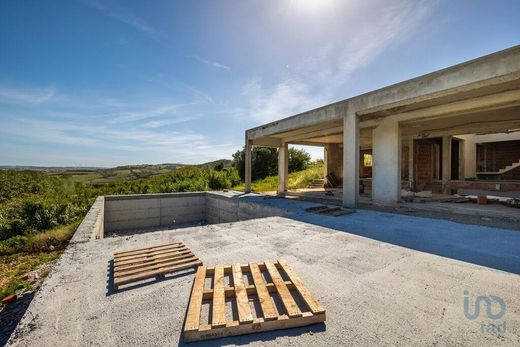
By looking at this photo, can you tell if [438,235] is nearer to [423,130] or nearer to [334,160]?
[423,130]

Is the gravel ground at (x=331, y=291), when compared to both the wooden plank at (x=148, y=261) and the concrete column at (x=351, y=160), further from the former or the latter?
the concrete column at (x=351, y=160)

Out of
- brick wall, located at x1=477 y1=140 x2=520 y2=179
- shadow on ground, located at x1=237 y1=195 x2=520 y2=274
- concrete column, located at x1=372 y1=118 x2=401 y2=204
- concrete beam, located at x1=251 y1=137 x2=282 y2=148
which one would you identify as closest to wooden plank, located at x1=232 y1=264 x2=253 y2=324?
shadow on ground, located at x1=237 y1=195 x2=520 y2=274

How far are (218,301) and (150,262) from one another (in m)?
1.69

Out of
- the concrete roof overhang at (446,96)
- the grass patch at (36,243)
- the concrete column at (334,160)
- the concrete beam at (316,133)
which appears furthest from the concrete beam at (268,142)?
the grass patch at (36,243)

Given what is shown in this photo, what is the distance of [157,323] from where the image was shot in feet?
7.23

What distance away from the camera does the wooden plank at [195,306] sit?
203 centimetres

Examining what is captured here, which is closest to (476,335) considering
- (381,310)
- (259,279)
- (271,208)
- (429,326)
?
(429,326)

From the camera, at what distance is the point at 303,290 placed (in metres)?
2.64

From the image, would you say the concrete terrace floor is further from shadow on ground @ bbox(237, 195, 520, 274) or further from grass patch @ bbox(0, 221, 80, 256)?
grass patch @ bbox(0, 221, 80, 256)

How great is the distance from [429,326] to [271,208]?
21.4 ft

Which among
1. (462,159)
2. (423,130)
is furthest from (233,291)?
(462,159)

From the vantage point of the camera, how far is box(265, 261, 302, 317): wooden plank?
2223 millimetres

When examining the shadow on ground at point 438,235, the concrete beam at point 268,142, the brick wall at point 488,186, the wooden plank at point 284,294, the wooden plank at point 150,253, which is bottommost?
the wooden plank at point 150,253

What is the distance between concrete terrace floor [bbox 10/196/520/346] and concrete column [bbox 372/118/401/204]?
153 inches
